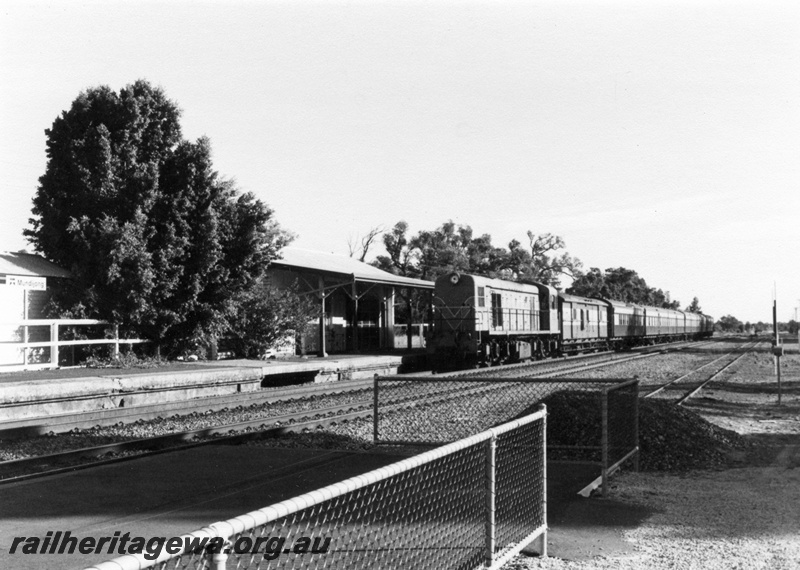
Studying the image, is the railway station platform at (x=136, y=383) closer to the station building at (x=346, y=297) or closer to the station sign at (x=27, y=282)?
the station sign at (x=27, y=282)

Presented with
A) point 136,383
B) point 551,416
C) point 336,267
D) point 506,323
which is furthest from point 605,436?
point 336,267

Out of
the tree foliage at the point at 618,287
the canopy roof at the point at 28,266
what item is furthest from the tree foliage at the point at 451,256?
the canopy roof at the point at 28,266

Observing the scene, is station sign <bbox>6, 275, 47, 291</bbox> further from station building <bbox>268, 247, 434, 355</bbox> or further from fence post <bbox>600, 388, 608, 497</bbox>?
fence post <bbox>600, 388, 608, 497</bbox>

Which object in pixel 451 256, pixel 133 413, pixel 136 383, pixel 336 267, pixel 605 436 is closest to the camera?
pixel 605 436

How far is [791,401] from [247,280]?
16184 millimetres

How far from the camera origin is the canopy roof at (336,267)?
31.0 meters

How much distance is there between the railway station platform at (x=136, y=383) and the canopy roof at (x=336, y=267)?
5.41 m

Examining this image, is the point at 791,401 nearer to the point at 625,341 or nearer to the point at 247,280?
the point at 247,280

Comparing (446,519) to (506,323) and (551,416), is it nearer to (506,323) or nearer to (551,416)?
(551,416)

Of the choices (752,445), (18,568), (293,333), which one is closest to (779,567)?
(18,568)

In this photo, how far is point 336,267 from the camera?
36.0m

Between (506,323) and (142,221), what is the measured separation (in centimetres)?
1464

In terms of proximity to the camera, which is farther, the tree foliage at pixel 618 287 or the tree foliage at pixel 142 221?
the tree foliage at pixel 618 287

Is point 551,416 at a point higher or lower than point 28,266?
lower
